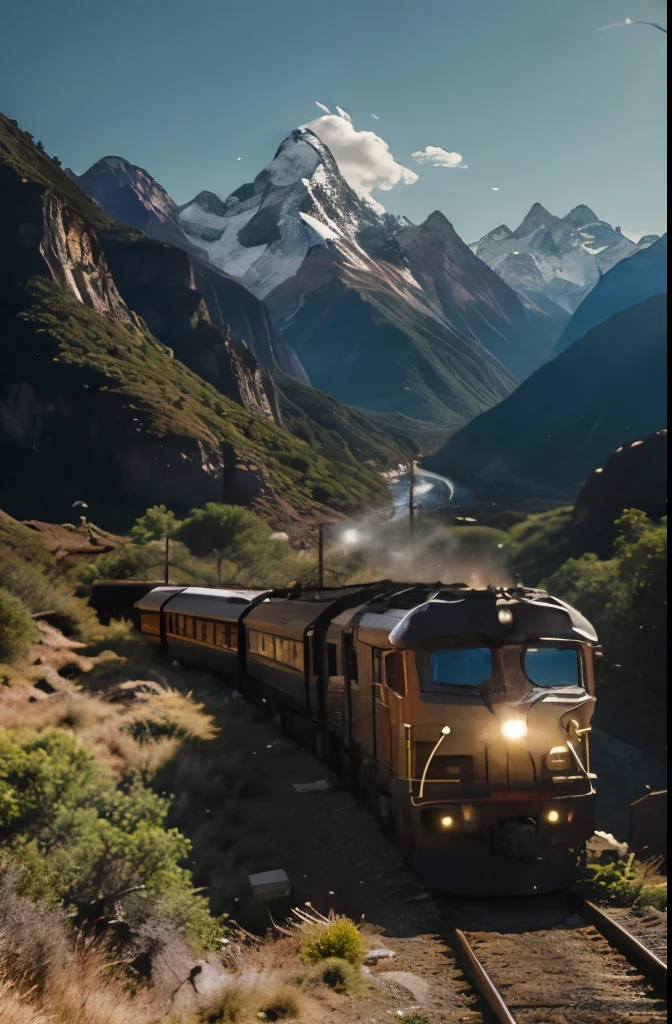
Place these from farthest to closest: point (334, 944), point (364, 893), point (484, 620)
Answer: point (364, 893)
point (484, 620)
point (334, 944)

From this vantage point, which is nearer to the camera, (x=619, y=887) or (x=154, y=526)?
(x=619, y=887)

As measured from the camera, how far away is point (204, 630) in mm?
34188

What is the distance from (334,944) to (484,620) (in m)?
4.94

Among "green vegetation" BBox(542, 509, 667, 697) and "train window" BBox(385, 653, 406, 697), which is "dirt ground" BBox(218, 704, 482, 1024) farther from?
"green vegetation" BBox(542, 509, 667, 697)

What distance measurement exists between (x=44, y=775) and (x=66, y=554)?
75.1 metres

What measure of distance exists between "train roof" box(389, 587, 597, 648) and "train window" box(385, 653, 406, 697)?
330 mm

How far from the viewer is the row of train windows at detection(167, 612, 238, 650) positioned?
101ft

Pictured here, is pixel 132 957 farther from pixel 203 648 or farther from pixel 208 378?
pixel 208 378

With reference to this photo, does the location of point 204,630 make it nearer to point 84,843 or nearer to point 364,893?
point 364,893

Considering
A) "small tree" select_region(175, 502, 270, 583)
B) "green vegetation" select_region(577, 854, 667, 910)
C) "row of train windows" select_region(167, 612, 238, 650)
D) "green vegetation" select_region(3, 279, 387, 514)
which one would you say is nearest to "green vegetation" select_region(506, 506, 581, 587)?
"small tree" select_region(175, 502, 270, 583)

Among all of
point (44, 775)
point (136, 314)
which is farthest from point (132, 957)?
point (136, 314)

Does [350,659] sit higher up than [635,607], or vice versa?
[350,659]

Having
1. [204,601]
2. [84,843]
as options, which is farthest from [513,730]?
[204,601]

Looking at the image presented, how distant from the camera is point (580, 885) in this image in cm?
1341
